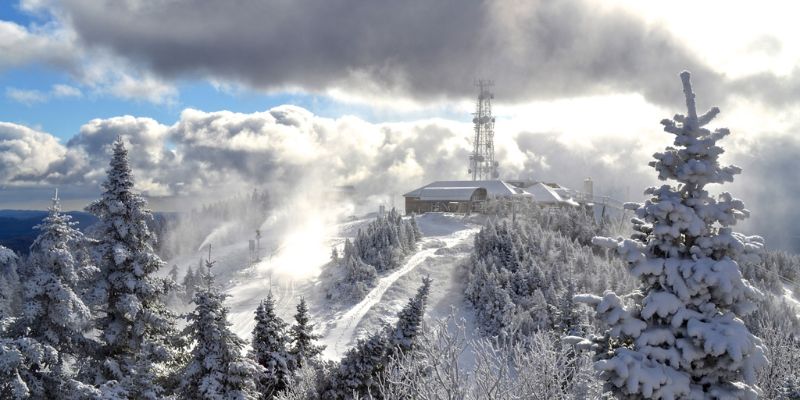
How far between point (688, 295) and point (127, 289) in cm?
1521

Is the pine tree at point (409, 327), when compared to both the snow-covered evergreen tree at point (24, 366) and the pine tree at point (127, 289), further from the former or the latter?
the snow-covered evergreen tree at point (24, 366)

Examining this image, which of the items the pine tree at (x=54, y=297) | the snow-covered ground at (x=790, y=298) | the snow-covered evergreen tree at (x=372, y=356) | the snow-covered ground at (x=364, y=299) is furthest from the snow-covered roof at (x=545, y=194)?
the pine tree at (x=54, y=297)

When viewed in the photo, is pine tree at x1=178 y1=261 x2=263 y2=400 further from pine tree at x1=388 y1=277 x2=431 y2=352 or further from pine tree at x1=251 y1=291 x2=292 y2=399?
pine tree at x1=388 y1=277 x2=431 y2=352

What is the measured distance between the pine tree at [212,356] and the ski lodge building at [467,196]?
281ft

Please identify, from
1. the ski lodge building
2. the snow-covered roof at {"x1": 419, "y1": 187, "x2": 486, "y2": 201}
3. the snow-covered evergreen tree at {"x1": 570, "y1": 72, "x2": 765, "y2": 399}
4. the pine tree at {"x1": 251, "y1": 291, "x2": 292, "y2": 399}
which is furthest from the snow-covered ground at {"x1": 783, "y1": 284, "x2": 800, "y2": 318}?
the snow-covered evergreen tree at {"x1": 570, "y1": 72, "x2": 765, "y2": 399}

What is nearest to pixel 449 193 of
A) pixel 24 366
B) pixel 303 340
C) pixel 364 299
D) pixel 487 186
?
pixel 487 186

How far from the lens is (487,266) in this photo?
211ft

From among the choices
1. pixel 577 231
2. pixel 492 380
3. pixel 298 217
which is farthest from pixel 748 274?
pixel 298 217

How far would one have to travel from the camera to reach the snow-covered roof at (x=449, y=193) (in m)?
107

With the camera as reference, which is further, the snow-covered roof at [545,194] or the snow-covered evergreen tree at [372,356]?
the snow-covered roof at [545,194]

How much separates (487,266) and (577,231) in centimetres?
2405

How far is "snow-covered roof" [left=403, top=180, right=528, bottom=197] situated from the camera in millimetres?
106812

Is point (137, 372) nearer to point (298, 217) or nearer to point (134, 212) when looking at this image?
point (134, 212)

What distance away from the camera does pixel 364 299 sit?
192 feet
